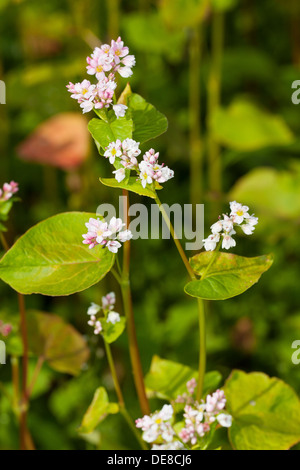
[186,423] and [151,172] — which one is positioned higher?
[151,172]

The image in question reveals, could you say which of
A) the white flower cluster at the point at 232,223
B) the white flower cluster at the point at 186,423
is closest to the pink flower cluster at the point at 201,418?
the white flower cluster at the point at 186,423

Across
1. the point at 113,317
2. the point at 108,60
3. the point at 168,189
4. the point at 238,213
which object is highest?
the point at 108,60

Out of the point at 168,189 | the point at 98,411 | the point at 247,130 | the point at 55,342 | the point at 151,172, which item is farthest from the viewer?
the point at 168,189

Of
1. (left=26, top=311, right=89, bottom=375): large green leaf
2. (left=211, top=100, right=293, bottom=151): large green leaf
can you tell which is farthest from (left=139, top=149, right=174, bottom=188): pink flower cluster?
(left=211, top=100, right=293, bottom=151): large green leaf

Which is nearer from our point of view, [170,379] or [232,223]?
[232,223]

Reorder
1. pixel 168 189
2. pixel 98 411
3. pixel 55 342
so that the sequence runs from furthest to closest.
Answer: pixel 168 189 < pixel 55 342 < pixel 98 411

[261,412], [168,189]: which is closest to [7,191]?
[261,412]

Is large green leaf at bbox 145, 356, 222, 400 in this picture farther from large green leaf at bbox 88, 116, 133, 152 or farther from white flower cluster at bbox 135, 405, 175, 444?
large green leaf at bbox 88, 116, 133, 152

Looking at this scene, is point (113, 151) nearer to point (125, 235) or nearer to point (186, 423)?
point (125, 235)
